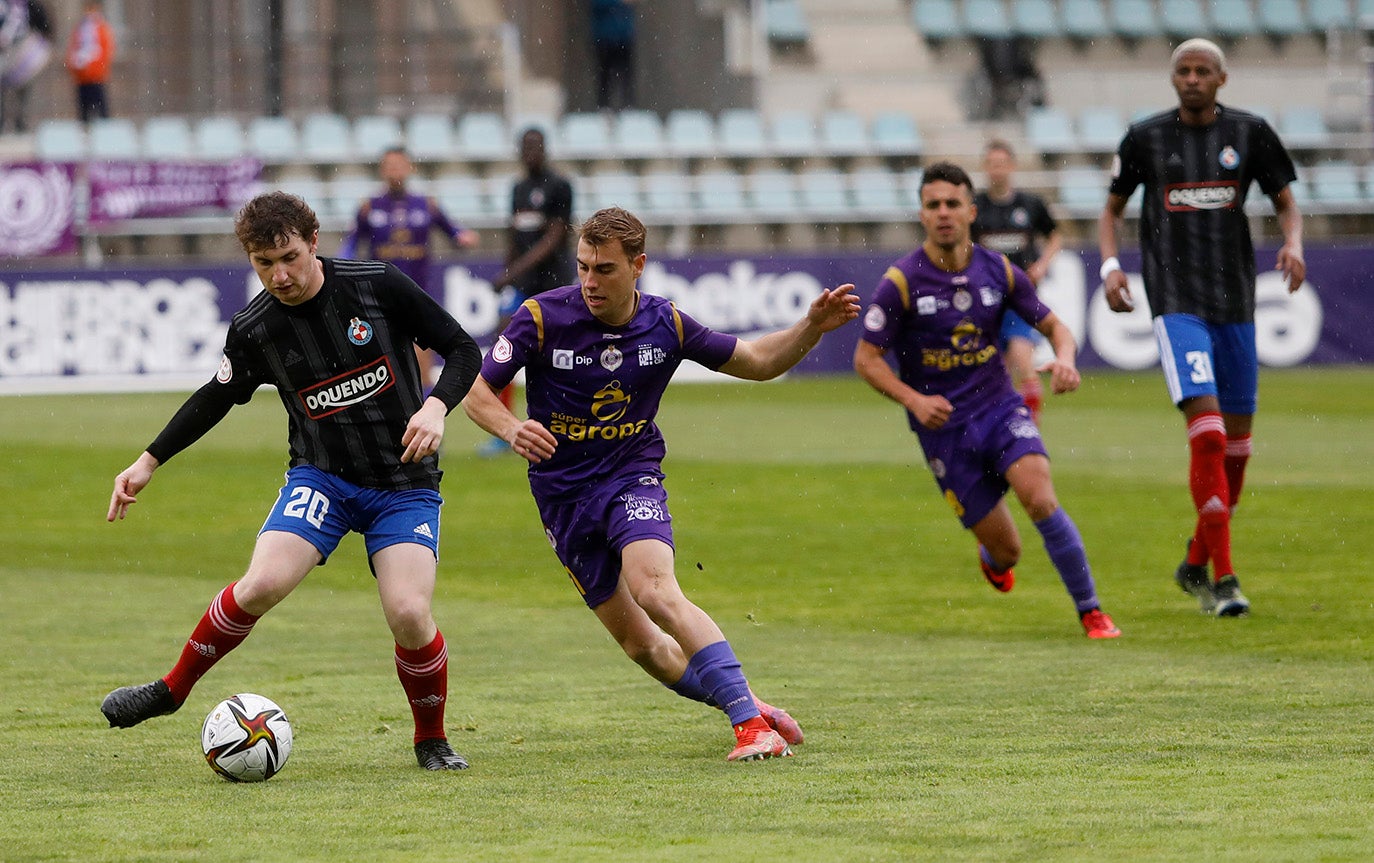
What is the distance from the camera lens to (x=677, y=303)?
22.2 metres

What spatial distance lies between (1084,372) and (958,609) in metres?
14.8

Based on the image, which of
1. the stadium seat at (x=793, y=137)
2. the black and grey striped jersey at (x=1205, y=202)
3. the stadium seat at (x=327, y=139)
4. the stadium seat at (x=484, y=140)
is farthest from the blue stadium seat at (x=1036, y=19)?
the black and grey striped jersey at (x=1205, y=202)

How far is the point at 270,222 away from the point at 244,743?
58.1 inches

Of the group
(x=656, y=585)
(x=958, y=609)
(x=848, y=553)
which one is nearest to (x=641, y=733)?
(x=656, y=585)

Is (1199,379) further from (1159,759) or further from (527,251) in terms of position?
(527,251)

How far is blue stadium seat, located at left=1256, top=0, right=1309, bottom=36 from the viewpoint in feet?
102

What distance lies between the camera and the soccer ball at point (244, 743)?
5426 mm

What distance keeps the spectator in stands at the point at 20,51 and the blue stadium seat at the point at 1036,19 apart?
1445 centimetres

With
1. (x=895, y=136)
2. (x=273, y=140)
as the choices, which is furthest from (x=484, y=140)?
(x=895, y=136)

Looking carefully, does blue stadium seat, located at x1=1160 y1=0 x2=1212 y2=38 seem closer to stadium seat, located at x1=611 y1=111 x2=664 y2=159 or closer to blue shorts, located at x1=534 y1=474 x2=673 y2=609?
stadium seat, located at x1=611 y1=111 x2=664 y2=159

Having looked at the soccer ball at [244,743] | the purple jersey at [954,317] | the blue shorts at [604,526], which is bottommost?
the soccer ball at [244,743]

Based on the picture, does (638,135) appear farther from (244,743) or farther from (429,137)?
(244,743)

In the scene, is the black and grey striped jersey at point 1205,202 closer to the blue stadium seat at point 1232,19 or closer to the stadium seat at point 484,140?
the stadium seat at point 484,140

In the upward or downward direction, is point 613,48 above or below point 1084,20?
below
